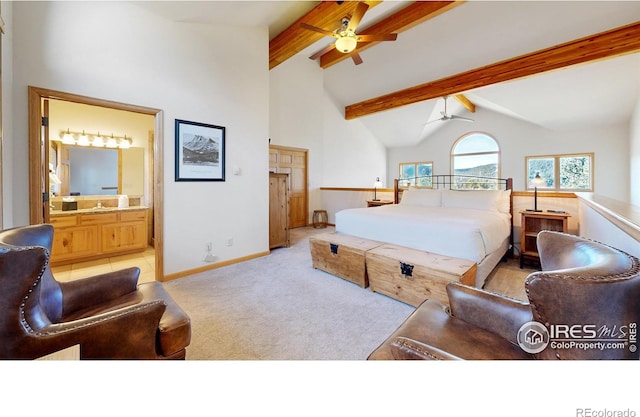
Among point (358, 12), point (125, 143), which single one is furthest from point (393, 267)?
point (125, 143)

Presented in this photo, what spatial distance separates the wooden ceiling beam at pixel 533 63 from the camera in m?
3.52

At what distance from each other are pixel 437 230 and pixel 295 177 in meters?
4.23

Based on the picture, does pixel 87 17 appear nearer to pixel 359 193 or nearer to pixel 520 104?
pixel 359 193

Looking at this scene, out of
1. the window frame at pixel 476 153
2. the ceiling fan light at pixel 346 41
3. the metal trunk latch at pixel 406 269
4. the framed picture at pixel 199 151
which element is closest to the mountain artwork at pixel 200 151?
the framed picture at pixel 199 151

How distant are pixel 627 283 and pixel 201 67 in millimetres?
3945

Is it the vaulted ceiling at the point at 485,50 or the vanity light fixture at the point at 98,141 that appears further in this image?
the vanity light fixture at the point at 98,141

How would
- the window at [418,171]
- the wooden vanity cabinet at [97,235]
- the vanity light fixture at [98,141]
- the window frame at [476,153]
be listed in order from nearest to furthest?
the wooden vanity cabinet at [97,235] < the vanity light fixture at [98,141] < the window frame at [476,153] < the window at [418,171]

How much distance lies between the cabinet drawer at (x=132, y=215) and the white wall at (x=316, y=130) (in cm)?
292

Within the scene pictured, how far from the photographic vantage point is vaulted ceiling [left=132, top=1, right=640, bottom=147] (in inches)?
134

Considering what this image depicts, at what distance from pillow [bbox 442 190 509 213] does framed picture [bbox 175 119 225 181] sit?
3479 mm

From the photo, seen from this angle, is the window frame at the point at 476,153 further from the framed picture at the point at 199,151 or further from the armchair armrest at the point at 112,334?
the armchair armrest at the point at 112,334

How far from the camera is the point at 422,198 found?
4246 mm
